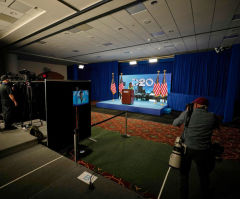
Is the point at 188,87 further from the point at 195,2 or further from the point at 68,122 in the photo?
the point at 68,122

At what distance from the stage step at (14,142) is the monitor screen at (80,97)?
104 centimetres

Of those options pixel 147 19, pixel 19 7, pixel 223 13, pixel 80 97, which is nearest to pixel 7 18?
pixel 19 7

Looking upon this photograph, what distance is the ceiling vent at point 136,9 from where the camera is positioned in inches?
105

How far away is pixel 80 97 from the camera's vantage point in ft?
8.41

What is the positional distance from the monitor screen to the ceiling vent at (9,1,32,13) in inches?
97.9

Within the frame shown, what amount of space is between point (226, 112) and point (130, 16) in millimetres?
5577

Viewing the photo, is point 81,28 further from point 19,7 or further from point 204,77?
point 204,77

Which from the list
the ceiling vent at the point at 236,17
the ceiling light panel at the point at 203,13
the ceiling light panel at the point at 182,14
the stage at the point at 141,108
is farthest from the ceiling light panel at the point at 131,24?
the stage at the point at 141,108

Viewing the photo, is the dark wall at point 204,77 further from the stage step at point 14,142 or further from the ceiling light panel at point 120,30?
the stage step at point 14,142

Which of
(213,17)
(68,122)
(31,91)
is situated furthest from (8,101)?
(213,17)

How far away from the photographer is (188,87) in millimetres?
6645

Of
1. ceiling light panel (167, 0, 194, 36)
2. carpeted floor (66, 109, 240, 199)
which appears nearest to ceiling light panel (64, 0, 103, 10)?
ceiling light panel (167, 0, 194, 36)

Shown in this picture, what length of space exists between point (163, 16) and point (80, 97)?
2.90 m

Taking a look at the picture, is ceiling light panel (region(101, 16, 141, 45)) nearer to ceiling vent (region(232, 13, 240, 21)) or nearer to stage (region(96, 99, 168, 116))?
ceiling vent (region(232, 13, 240, 21))
